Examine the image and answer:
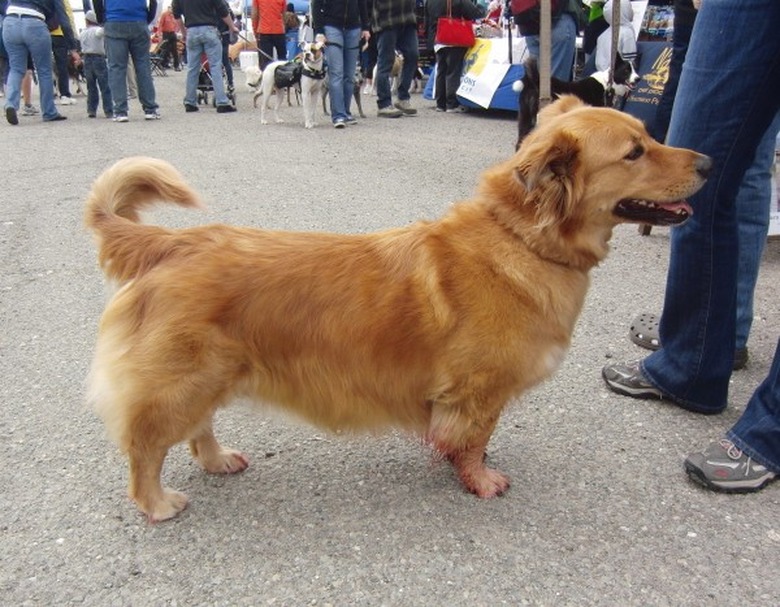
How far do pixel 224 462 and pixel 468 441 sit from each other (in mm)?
949

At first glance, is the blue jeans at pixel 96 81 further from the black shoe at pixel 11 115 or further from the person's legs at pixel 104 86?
the black shoe at pixel 11 115

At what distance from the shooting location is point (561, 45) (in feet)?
27.3

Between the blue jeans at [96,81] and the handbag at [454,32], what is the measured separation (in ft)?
19.2

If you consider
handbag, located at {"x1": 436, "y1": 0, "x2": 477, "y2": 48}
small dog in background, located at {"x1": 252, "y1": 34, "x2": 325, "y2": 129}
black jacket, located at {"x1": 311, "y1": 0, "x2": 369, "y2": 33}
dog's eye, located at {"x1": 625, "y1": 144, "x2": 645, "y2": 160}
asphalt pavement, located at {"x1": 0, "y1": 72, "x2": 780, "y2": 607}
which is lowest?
asphalt pavement, located at {"x1": 0, "y1": 72, "x2": 780, "y2": 607}

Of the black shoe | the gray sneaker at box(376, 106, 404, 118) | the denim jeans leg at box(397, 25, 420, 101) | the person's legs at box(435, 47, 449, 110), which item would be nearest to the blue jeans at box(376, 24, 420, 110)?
the denim jeans leg at box(397, 25, 420, 101)

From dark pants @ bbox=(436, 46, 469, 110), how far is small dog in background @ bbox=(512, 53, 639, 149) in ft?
14.8

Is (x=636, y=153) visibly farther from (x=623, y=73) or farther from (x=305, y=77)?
(x=305, y=77)

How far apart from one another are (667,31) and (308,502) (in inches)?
329

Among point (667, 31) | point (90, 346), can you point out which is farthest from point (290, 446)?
point (667, 31)

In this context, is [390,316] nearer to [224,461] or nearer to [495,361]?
[495,361]

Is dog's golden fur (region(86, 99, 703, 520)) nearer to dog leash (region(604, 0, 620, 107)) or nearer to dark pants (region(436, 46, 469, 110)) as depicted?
dog leash (region(604, 0, 620, 107))

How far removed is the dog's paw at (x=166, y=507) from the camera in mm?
2412

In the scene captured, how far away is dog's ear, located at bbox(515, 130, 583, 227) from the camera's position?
223cm

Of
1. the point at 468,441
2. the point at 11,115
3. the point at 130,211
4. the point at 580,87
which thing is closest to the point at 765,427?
the point at 468,441
